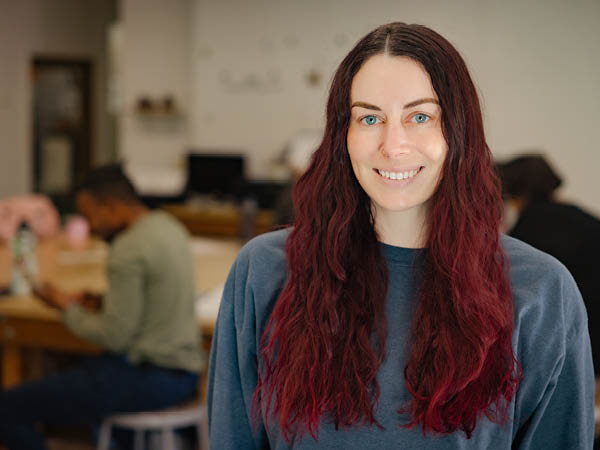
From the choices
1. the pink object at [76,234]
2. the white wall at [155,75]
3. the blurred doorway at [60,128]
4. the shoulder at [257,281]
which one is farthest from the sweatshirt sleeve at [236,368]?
the blurred doorway at [60,128]

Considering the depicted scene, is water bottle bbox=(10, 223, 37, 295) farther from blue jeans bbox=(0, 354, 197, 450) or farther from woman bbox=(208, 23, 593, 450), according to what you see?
woman bbox=(208, 23, 593, 450)

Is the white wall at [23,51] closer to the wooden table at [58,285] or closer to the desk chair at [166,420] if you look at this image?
the wooden table at [58,285]

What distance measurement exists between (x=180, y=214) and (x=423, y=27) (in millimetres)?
5181

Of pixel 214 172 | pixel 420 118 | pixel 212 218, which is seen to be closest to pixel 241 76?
pixel 214 172

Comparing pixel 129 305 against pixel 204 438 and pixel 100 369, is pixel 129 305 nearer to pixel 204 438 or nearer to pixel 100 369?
pixel 100 369

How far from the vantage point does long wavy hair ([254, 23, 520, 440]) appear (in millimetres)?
1028

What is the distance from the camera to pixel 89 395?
2.30m

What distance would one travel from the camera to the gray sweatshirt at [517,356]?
1.06 meters

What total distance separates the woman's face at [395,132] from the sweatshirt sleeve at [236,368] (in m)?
0.28

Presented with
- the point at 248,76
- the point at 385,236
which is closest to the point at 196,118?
the point at 248,76

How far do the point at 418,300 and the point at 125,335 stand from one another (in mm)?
1478

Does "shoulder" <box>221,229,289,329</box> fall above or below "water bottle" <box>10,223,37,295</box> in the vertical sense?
above

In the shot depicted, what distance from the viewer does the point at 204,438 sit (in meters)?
2.49

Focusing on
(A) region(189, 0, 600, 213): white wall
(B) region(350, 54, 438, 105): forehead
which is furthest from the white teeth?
(A) region(189, 0, 600, 213): white wall
